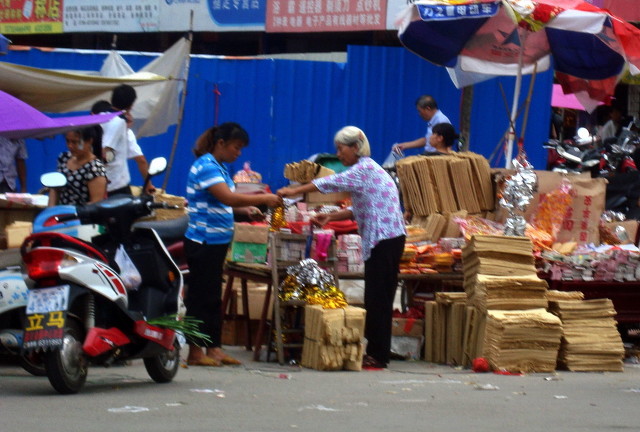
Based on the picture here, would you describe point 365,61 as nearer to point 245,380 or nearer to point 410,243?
point 410,243

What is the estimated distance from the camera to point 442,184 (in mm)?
11031

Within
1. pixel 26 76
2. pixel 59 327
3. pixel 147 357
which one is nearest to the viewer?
pixel 59 327

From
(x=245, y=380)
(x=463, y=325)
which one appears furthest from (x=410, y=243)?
(x=245, y=380)

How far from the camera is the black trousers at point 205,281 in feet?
28.0

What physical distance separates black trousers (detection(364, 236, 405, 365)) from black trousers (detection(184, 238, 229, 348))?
1237 mm

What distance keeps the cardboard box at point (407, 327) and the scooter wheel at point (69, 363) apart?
3.55 meters

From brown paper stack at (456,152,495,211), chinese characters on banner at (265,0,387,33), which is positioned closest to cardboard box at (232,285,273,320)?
brown paper stack at (456,152,495,211)

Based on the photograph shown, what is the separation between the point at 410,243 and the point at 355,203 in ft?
4.59

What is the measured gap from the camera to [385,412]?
6742 millimetres

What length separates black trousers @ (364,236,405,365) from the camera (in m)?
9.11

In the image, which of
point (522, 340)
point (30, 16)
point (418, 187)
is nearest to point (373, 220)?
point (522, 340)

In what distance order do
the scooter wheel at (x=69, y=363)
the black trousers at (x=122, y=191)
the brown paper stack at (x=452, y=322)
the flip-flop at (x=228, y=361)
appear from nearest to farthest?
1. the scooter wheel at (x=69, y=363)
2. the flip-flop at (x=228, y=361)
3. the brown paper stack at (x=452, y=322)
4. the black trousers at (x=122, y=191)

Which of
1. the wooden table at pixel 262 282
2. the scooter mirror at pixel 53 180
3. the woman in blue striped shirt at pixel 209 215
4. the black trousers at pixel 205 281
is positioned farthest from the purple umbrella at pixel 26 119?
the scooter mirror at pixel 53 180

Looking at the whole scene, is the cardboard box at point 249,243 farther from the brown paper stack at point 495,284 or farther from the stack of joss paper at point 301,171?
the brown paper stack at point 495,284
